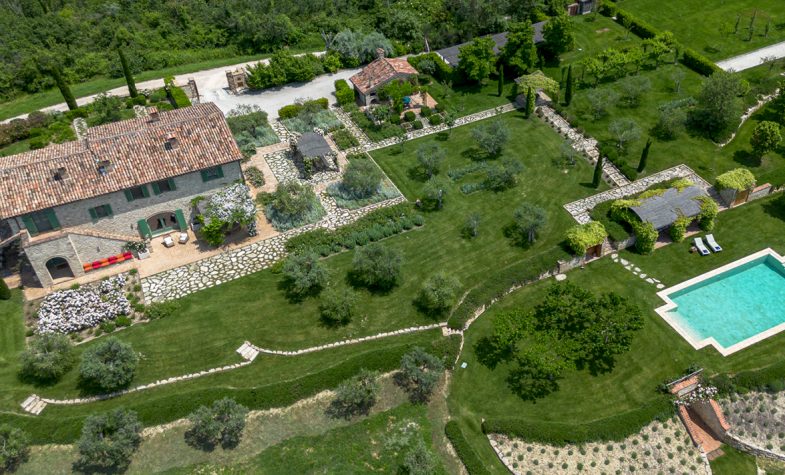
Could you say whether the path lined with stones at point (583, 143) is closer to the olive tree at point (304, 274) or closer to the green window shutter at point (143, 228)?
the olive tree at point (304, 274)

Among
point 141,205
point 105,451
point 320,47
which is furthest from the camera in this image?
point 320,47

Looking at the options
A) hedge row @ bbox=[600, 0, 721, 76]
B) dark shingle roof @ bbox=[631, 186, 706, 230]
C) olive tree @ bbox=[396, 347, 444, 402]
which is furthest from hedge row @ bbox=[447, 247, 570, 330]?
hedge row @ bbox=[600, 0, 721, 76]

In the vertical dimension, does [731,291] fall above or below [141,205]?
below

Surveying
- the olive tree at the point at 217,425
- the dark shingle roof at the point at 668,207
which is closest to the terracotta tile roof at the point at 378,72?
the dark shingle roof at the point at 668,207

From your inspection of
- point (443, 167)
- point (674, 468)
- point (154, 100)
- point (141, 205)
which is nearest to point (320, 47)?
point (154, 100)

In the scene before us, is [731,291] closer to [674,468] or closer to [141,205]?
[674,468]

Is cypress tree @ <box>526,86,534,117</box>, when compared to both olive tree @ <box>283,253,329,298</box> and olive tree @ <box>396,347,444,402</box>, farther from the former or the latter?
olive tree @ <box>396,347,444,402</box>
